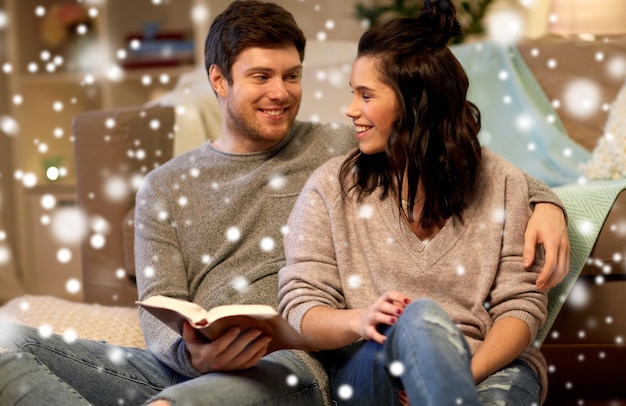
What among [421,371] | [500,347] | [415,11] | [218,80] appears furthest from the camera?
[415,11]

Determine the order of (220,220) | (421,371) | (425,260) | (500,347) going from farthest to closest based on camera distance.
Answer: (220,220)
(425,260)
(500,347)
(421,371)

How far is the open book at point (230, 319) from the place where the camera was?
112 centimetres

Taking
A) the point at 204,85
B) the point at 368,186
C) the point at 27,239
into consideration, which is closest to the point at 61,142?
the point at 27,239

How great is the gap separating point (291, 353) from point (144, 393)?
0.26 meters

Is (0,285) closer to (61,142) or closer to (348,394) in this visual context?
(61,142)

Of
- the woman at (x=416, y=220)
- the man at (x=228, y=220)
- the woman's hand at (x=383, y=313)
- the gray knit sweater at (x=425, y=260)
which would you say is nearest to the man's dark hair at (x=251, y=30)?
the man at (x=228, y=220)

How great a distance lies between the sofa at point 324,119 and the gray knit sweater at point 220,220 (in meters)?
0.36

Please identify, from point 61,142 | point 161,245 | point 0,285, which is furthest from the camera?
point 61,142

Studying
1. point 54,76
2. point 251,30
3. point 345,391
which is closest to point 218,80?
point 251,30

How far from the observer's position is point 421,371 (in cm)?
101

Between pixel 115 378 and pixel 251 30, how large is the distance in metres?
0.69

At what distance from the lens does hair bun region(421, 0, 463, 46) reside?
1.36 metres

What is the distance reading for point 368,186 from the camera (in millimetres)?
1401

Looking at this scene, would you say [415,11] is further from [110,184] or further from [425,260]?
[425,260]
